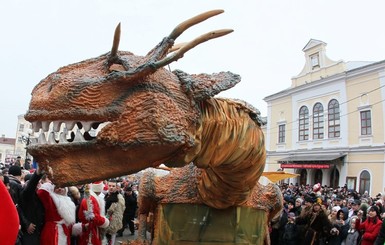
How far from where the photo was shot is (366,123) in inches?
927

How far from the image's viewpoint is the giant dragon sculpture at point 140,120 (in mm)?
1442

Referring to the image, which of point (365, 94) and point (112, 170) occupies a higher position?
point (365, 94)

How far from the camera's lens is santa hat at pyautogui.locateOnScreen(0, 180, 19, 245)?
1469 mm

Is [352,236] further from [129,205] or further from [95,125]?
[95,125]

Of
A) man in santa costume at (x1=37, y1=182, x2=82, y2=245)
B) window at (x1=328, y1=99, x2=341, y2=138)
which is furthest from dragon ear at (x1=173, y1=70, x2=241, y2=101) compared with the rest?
window at (x1=328, y1=99, x2=341, y2=138)

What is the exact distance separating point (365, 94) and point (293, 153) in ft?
24.3

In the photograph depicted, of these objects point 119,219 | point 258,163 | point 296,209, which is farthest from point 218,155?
point 296,209

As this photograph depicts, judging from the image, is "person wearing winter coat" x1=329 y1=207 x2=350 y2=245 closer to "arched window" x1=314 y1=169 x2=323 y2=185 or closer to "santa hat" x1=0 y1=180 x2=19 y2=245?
"santa hat" x1=0 y1=180 x2=19 y2=245

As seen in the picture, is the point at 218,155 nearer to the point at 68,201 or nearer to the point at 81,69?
the point at 81,69

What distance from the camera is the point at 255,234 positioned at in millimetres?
2543

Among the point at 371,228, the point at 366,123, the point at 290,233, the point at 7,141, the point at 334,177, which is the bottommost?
the point at 290,233

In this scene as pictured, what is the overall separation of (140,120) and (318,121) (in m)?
26.8

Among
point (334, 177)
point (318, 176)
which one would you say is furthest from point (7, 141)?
point (334, 177)

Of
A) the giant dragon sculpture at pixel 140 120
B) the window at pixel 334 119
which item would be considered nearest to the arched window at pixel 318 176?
the window at pixel 334 119
